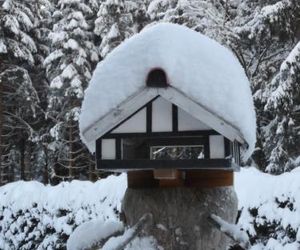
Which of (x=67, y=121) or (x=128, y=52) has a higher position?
(x=67, y=121)

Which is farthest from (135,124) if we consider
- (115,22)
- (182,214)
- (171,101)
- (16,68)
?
(115,22)

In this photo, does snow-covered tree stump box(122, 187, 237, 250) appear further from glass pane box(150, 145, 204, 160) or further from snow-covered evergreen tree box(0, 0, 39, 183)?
snow-covered evergreen tree box(0, 0, 39, 183)

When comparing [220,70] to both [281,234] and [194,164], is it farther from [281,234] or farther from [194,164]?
[281,234]

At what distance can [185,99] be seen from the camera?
2211 mm

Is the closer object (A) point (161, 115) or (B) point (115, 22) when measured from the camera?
(A) point (161, 115)

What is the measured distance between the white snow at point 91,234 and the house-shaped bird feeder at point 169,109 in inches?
9.5

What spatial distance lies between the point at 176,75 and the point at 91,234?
868 millimetres

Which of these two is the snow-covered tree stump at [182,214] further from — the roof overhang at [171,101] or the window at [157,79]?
the window at [157,79]

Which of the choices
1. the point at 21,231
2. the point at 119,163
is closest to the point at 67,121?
the point at 21,231

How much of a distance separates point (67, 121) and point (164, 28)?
16.2 meters

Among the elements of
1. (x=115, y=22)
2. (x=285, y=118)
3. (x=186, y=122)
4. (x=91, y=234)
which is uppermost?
(x=115, y=22)

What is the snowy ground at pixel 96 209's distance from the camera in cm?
551

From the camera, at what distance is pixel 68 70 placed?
714 inches

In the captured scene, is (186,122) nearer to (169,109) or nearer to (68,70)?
(169,109)
